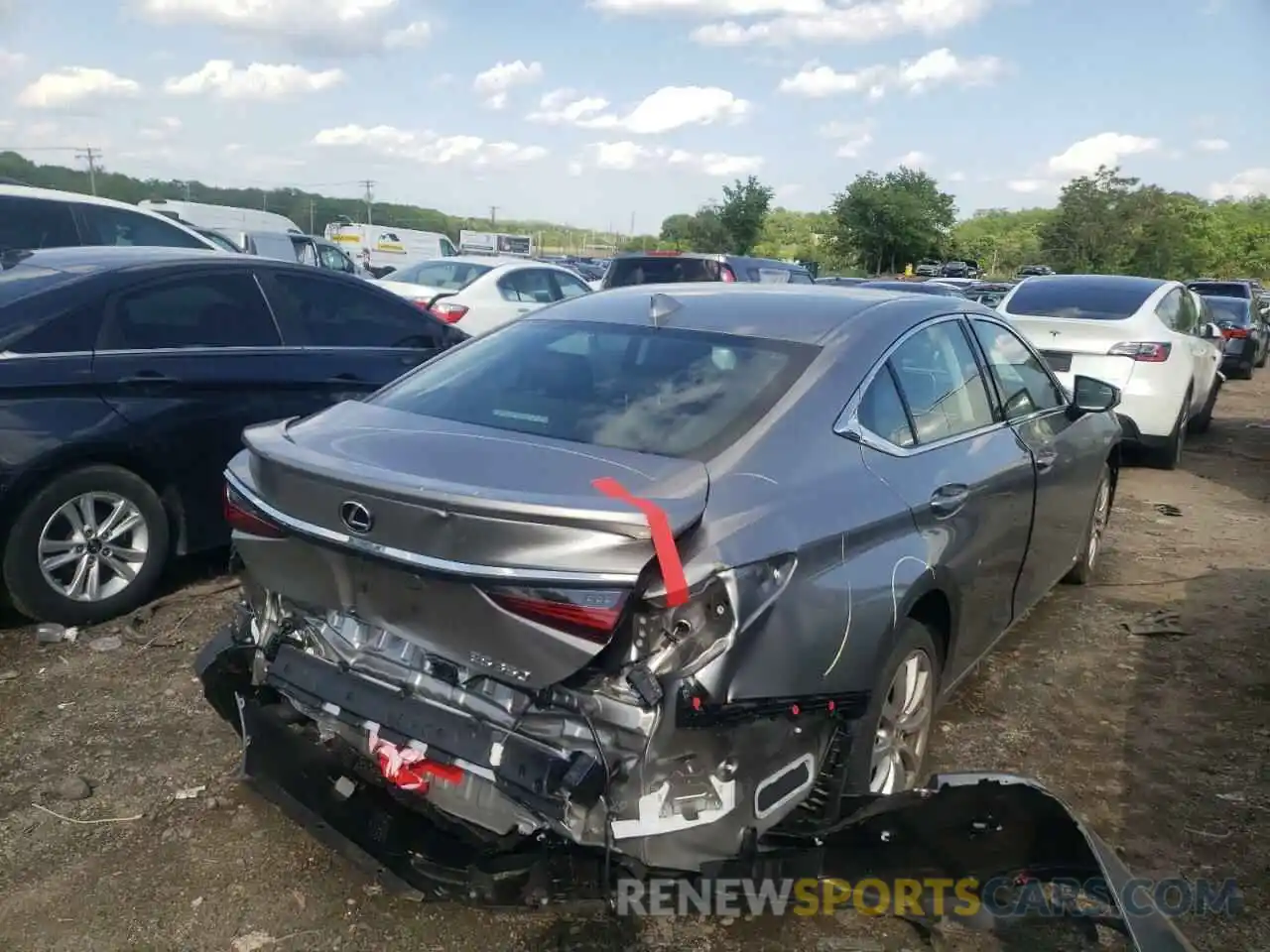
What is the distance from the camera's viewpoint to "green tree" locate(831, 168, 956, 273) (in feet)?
152

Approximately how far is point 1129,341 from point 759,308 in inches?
240

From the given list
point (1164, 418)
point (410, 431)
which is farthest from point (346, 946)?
point (1164, 418)

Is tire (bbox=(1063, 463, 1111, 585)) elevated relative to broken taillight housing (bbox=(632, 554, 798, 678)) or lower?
lower

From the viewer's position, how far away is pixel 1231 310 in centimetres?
1909

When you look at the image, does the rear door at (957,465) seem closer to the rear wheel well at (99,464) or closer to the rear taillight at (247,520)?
the rear taillight at (247,520)

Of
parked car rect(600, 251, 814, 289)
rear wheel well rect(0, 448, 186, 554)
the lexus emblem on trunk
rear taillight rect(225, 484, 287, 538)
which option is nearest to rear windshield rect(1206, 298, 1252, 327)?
parked car rect(600, 251, 814, 289)

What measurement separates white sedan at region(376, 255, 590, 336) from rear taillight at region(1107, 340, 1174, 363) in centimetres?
626

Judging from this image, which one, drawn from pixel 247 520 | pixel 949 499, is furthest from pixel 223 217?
pixel 949 499

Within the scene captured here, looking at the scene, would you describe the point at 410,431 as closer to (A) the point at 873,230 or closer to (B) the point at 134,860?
(B) the point at 134,860

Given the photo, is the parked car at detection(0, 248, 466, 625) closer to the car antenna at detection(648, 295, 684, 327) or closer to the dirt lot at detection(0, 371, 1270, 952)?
the dirt lot at detection(0, 371, 1270, 952)

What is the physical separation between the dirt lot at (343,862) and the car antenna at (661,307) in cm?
185

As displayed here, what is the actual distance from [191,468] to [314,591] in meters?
2.56

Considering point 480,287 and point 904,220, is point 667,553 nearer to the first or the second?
point 480,287

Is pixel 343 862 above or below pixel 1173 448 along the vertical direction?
below
